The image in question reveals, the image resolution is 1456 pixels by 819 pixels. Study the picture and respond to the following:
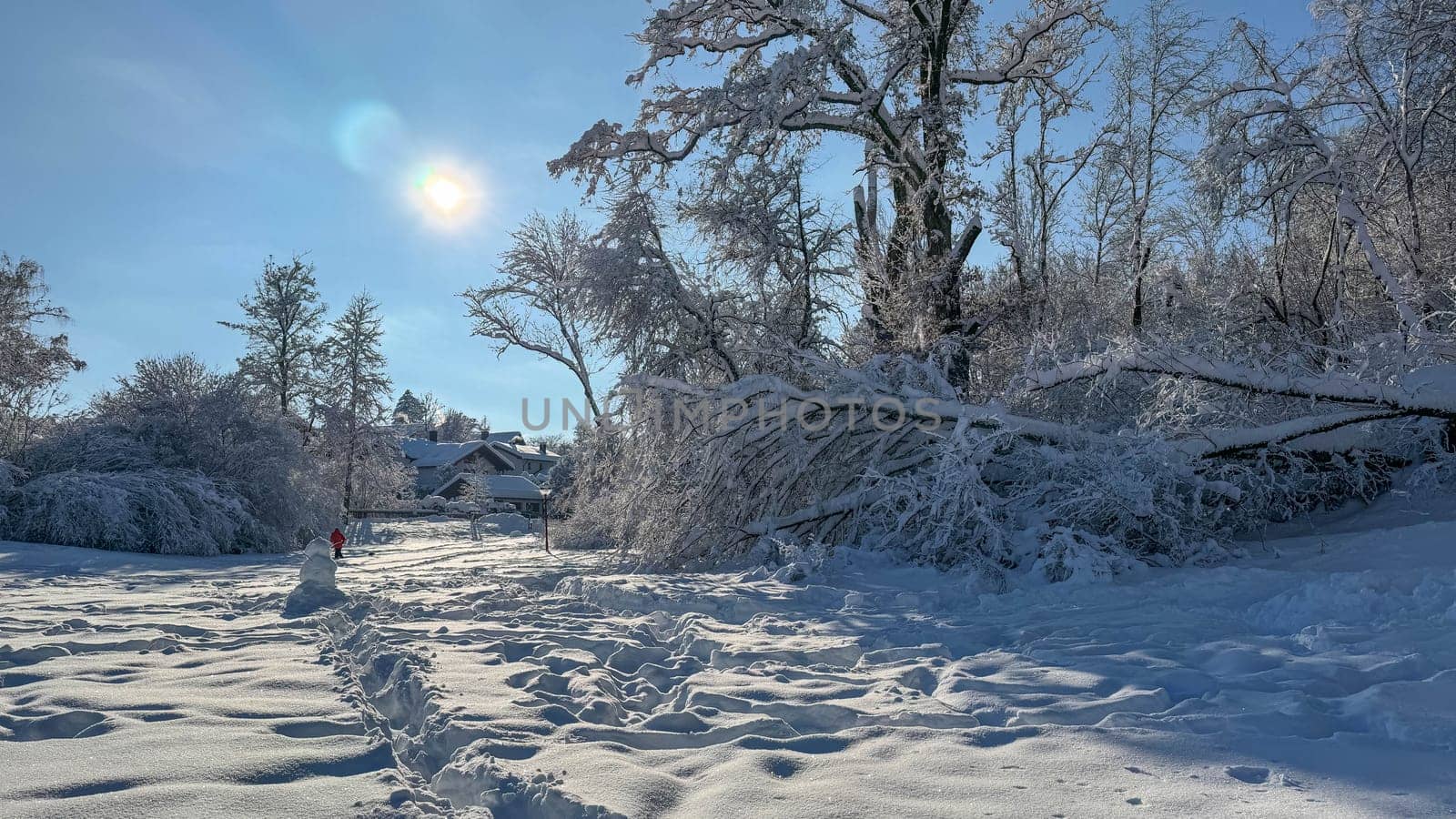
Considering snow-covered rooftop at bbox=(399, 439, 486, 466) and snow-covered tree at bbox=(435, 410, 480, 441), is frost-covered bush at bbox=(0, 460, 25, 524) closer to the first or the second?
snow-covered rooftop at bbox=(399, 439, 486, 466)

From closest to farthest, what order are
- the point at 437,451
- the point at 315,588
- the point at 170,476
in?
the point at 315,588
the point at 170,476
the point at 437,451

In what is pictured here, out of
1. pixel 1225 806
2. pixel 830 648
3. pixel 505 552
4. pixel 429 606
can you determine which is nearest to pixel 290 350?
pixel 505 552

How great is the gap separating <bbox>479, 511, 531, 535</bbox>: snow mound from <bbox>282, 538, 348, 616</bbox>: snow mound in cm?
1567

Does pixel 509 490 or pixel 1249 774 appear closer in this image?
pixel 1249 774

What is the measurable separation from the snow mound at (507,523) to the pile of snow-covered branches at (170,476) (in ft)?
20.0

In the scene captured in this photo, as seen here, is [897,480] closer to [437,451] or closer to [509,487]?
[509,487]

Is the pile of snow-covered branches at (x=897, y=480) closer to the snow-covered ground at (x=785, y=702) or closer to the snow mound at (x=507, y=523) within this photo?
the snow-covered ground at (x=785, y=702)

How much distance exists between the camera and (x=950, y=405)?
Answer: 7.74m

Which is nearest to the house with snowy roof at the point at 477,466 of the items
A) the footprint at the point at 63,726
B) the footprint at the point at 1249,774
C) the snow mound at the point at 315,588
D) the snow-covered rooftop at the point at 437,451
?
the snow-covered rooftop at the point at 437,451

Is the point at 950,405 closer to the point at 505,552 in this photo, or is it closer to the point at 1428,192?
the point at 1428,192

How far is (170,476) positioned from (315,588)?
8494mm

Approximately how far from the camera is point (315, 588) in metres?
6.75

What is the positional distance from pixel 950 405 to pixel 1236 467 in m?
2.50

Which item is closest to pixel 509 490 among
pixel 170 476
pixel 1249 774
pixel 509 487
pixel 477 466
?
pixel 509 487
